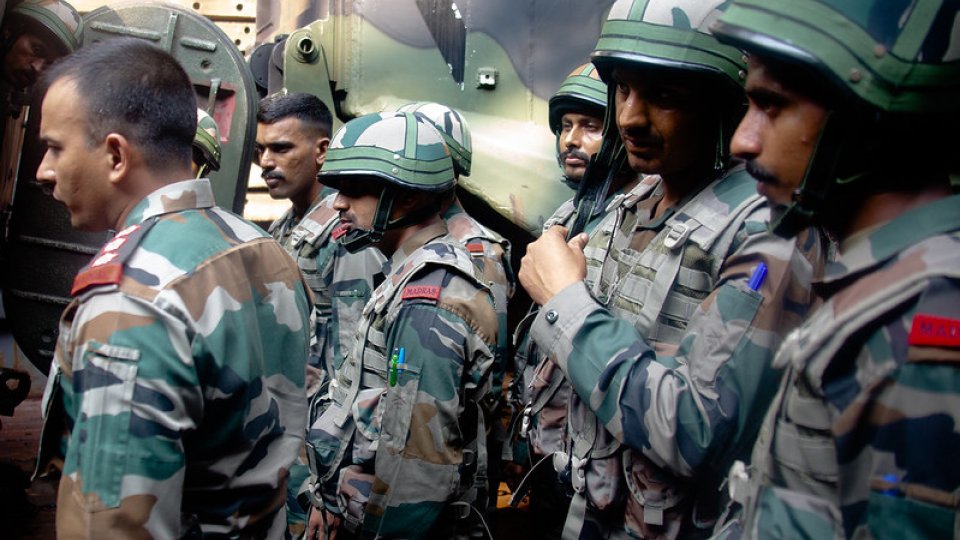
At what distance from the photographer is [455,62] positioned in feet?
17.3

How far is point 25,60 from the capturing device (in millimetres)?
4113

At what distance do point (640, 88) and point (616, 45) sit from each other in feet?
0.38

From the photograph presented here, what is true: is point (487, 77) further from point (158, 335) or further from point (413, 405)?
point (158, 335)

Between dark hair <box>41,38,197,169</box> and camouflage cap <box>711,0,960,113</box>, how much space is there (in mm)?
1292

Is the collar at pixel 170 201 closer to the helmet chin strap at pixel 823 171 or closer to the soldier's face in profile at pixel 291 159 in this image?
the helmet chin strap at pixel 823 171

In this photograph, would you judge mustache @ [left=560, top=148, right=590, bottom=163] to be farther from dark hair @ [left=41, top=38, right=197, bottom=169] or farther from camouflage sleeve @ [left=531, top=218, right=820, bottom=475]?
dark hair @ [left=41, top=38, right=197, bottom=169]

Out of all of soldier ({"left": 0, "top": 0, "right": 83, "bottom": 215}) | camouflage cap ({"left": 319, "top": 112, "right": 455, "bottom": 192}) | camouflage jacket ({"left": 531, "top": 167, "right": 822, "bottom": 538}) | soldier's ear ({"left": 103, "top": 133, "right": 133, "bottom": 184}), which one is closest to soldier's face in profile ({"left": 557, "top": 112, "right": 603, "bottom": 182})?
camouflage cap ({"left": 319, "top": 112, "right": 455, "bottom": 192})

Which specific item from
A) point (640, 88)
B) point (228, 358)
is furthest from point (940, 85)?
point (228, 358)

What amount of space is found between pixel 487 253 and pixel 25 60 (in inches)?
101

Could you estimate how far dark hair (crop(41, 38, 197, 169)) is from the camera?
5.67ft

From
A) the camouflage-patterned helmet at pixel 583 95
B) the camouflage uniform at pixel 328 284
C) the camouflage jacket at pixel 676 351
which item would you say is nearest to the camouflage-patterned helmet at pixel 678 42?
the camouflage jacket at pixel 676 351

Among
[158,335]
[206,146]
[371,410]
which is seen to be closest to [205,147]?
[206,146]

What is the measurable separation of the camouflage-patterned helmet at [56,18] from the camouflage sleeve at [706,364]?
364cm

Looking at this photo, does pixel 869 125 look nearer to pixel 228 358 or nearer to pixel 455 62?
pixel 228 358
